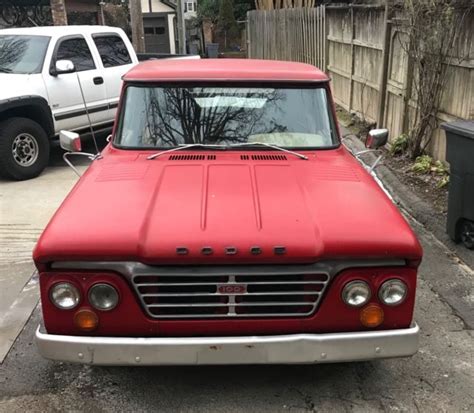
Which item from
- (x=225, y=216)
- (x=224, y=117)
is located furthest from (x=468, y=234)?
(x=225, y=216)

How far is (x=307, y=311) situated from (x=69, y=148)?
2517 millimetres

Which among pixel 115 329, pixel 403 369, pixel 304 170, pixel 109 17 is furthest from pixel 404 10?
pixel 109 17

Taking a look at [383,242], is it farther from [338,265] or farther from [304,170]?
[304,170]

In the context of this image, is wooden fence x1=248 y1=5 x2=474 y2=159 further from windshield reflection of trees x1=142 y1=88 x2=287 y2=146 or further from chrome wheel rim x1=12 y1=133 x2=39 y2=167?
chrome wheel rim x1=12 y1=133 x2=39 y2=167

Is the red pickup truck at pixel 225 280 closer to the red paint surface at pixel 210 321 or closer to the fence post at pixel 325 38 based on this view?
the red paint surface at pixel 210 321

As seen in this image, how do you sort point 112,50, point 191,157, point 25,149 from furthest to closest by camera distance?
point 112,50 < point 25,149 < point 191,157

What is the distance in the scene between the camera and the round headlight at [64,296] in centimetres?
273

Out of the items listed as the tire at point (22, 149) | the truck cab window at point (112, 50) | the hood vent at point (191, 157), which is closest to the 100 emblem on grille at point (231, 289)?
the hood vent at point (191, 157)

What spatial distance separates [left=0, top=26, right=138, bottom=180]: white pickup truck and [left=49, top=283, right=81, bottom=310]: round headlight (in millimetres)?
4689

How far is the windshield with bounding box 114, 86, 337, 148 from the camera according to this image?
12.9ft

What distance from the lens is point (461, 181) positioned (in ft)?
16.7

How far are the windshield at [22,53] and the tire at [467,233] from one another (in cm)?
588

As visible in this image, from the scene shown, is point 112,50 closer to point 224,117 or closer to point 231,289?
point 224,117

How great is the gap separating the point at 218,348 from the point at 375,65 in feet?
26.7
